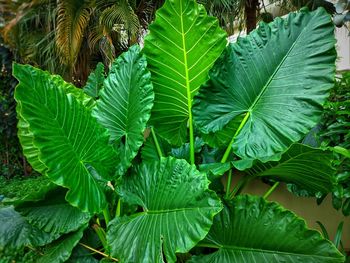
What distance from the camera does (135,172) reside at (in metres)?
1.60

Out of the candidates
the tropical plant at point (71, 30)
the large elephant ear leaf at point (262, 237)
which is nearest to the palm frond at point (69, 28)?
the tropical plant at point (71, 30)

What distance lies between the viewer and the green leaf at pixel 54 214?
1614 millimetres

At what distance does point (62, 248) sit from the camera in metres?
1.60

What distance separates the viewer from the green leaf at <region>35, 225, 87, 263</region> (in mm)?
1556

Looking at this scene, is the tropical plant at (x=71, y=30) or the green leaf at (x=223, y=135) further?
the tropical plant at (x=71, y=30)

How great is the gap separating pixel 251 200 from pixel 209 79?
0.57 meters

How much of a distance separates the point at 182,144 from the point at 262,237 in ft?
2.32

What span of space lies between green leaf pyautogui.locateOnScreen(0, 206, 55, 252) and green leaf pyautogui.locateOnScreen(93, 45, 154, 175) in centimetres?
48

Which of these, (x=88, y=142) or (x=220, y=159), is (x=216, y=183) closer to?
(x=220, y=159)

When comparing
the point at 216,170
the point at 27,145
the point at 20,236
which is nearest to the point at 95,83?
the point at 27,145

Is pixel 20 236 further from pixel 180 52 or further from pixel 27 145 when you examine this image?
pixel 180 52

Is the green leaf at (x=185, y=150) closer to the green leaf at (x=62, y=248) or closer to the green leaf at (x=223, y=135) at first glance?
the green leaf at (x=223, y=135)

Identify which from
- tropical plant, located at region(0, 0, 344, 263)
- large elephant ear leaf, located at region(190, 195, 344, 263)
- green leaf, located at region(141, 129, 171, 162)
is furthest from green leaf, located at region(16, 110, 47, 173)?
large elephant ear leaf, located at region(190, 195, 344, 263)

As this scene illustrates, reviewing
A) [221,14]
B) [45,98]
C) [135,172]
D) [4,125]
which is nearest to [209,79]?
[135,172]
